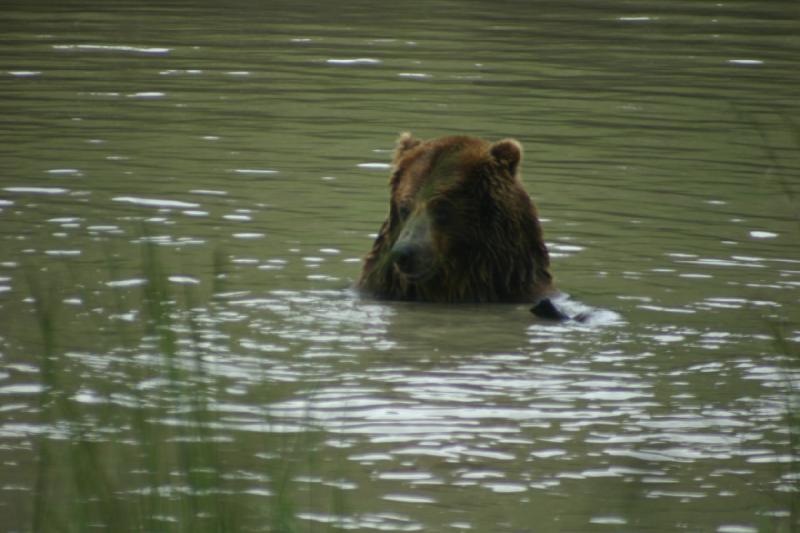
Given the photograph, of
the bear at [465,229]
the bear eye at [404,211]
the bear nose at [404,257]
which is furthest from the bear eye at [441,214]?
the bear nose at [404,257]

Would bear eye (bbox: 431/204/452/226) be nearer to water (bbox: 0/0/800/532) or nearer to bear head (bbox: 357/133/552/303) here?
bear head (bbox: 357/133/552/303)

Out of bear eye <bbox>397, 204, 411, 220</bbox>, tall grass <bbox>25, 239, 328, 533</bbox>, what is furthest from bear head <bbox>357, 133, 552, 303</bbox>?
tall grass <bbox>25, 239, 328, 533</bbox>

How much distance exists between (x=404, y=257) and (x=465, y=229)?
0.64 meters

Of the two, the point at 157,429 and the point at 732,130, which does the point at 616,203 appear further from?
the point at 157,429

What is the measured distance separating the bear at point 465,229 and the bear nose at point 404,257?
12 centimetres

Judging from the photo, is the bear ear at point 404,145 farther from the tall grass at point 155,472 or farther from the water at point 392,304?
the tall grass at point 155,472

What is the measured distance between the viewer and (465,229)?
31.4 ft

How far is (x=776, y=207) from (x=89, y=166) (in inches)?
218

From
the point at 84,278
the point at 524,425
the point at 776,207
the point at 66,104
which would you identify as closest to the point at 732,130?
the point at 776,207

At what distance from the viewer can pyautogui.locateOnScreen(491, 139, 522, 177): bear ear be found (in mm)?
9539

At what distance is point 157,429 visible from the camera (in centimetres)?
610

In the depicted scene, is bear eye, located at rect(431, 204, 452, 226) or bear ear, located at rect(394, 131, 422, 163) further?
bear ear, located at rect(394, 131, 422, 163)

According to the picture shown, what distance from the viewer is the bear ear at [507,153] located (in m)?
9.54

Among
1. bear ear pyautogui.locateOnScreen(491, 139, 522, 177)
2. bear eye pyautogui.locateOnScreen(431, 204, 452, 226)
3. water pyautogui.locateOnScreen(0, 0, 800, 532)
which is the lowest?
water pyautogui.locateOnScreen(0, 0, 800, 532)
